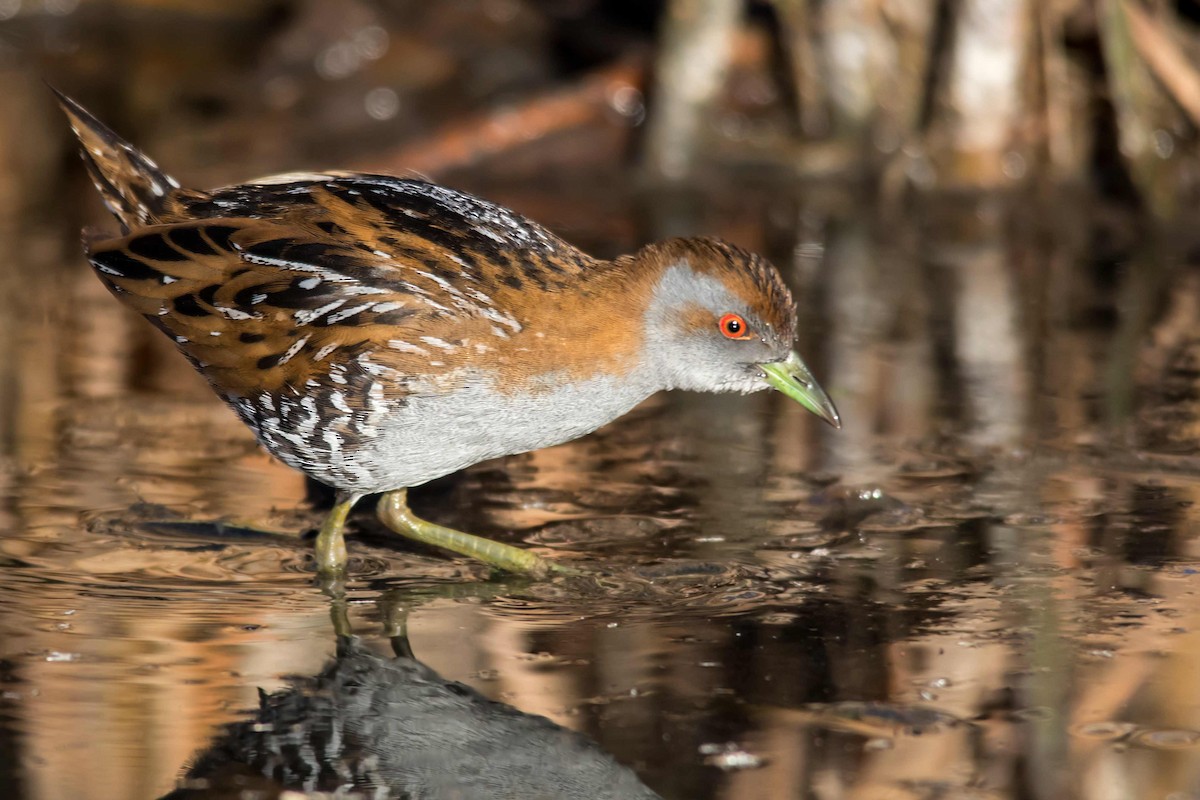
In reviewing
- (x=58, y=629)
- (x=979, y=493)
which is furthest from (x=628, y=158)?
(x=58, y=629)

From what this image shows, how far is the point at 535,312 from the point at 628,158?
5.92m

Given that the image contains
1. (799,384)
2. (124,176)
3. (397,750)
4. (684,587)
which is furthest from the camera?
(124,176)

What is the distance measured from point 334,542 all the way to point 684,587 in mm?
1015

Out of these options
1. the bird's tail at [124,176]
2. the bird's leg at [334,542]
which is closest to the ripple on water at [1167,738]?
the bird's leg at [334,542]

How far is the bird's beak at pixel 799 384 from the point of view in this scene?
4.96m

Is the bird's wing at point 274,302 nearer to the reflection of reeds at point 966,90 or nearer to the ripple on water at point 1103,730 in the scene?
the ripple on water at point 1103,730

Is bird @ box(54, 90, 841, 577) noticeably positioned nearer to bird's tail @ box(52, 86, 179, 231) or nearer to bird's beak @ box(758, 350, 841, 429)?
bird's beak @ box(758, 350, 841, 429)

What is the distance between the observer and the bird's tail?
211 inches

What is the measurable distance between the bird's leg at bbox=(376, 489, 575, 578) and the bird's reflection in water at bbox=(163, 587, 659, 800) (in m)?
0.77

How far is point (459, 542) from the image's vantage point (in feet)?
16.5

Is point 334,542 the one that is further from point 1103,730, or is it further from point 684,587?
point 1103,730

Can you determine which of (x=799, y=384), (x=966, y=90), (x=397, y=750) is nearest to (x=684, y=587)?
(x=799, y=384)

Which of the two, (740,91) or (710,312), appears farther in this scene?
(740,91)

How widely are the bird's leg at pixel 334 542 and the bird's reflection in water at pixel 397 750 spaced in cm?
73
